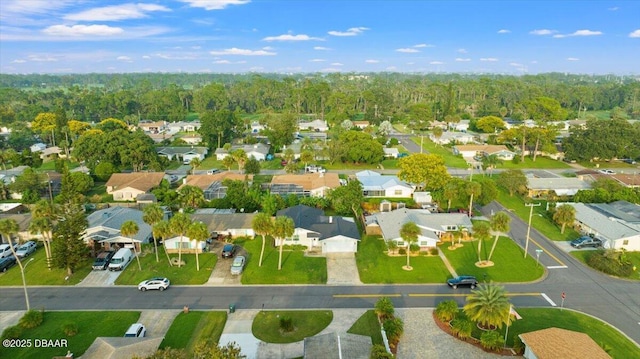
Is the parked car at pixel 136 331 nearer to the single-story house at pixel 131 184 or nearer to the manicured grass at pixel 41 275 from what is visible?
the manicured grass at pixel 41 275

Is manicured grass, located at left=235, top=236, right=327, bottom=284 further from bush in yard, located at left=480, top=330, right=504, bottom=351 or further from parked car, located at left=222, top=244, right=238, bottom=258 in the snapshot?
bush in yard, located at left=480, top=330, right=504, bottom=351

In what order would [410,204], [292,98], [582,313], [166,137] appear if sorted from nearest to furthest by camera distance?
1. [582,313]
2. [410,204]
3. [166,137]
4. [292,98]

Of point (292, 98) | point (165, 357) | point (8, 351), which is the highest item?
point (292, 98)

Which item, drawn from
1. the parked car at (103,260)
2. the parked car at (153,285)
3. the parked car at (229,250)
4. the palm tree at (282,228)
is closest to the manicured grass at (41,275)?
the parked car at (103,260)

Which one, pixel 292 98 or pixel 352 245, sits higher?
pixel 292 98

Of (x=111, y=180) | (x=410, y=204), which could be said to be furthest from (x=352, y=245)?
(x=111, y=180)

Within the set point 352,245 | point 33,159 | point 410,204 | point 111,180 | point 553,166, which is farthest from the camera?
point 553,166

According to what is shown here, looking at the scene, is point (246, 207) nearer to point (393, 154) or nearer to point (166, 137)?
point (393, 154)
